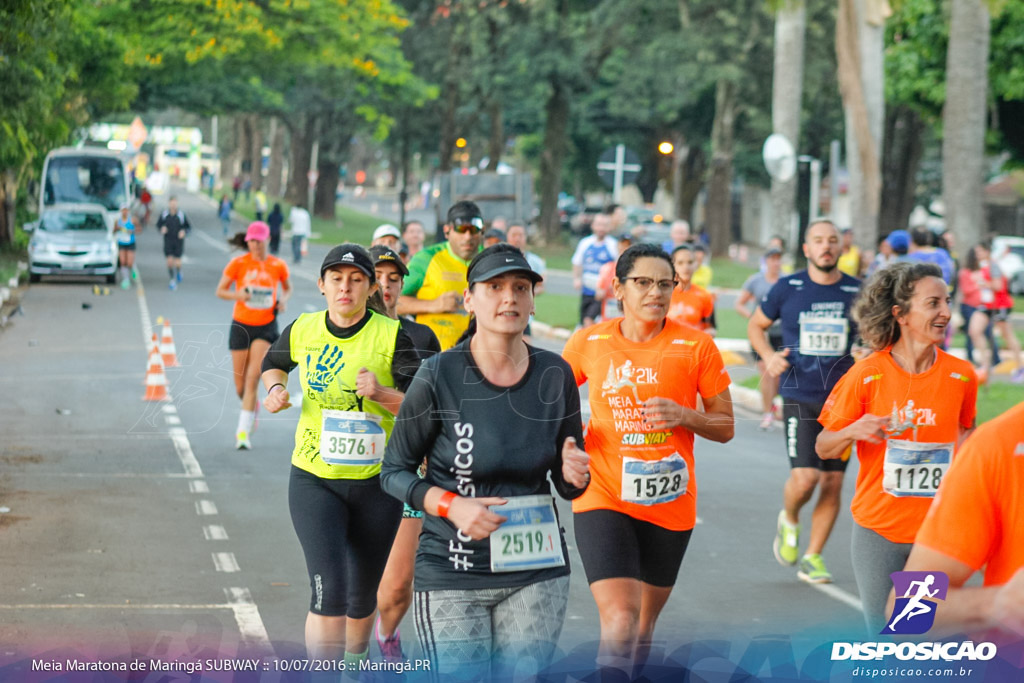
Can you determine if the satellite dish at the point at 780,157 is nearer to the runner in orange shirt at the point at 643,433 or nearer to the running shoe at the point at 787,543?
the running shoe at the point at 787,543

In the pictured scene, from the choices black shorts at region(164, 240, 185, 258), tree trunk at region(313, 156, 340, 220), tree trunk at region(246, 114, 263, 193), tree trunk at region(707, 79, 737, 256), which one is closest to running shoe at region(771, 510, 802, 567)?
black shorts at region(164, 240, 185, 258)

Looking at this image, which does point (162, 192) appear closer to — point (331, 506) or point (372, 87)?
point (372, 87)

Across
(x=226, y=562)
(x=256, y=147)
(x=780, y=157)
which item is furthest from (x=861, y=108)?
(x=256, y=147)

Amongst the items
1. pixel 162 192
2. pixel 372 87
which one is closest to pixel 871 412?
pixel 372 87

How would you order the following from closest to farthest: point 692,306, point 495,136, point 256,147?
point 692,306, point 495,136, point 256,147

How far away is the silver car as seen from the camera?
30.6 meters

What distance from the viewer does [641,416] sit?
555cm

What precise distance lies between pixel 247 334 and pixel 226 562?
159 inches

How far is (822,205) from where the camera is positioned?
837 inches

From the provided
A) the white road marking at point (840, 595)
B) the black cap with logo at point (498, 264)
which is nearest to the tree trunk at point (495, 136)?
the white road marking at point (840, 595)

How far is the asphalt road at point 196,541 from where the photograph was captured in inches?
263

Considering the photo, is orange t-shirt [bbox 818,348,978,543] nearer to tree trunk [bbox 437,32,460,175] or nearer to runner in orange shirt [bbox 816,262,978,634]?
runner in orange shirt [bbox 816,262,978,634]

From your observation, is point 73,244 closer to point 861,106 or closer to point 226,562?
point 861,106

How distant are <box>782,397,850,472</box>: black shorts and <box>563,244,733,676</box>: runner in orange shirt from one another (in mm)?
2693
